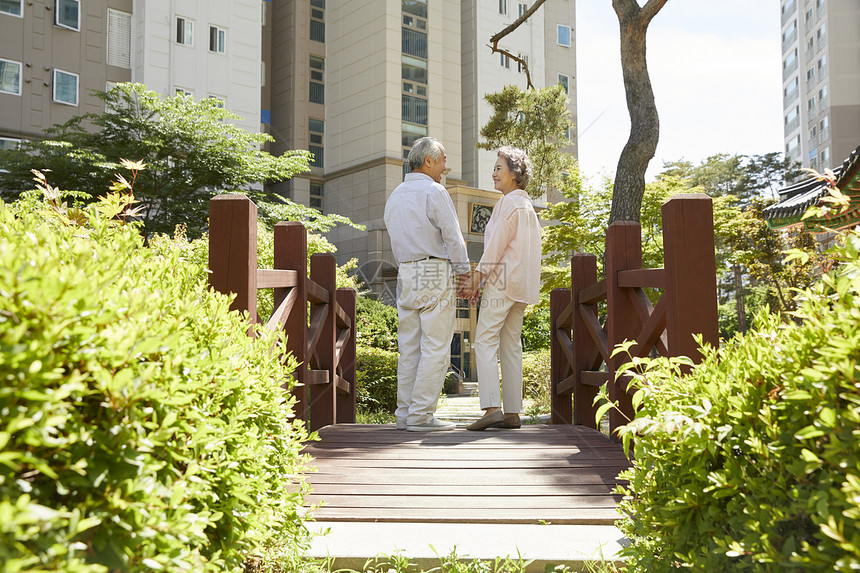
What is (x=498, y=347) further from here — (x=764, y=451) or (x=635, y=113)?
(x=635, y=113)

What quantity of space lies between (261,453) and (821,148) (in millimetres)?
56973

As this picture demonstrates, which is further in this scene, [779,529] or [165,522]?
[779,529]

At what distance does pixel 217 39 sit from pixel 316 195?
7728 millimetres

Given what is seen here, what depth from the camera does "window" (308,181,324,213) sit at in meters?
31.1

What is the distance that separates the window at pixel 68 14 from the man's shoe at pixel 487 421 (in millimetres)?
24363

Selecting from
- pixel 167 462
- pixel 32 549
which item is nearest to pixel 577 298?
pixel 167 462

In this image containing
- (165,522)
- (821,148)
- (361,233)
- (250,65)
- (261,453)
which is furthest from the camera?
(821,148)

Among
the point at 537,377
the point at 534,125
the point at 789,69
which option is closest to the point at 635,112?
the point at 537,377

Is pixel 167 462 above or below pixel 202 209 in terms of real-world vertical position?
below

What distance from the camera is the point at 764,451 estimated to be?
1.61 meters

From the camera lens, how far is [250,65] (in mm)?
26953

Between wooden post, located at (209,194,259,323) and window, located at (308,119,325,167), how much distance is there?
1094 inches

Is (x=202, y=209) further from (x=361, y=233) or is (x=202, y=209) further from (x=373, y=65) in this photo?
(x=373, y=65)

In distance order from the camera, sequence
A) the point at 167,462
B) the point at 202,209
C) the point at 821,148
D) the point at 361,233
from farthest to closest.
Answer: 1. the point at 821,148
2. the point at 361,233
3. the point at 202,209
4. the point at 167,462
